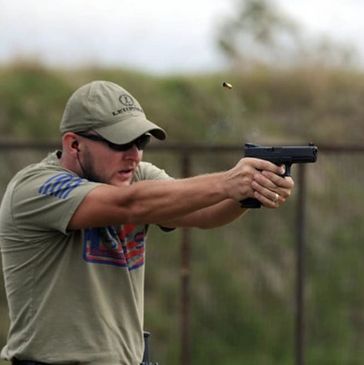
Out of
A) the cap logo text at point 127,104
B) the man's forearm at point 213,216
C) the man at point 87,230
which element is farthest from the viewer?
the man's forearm at point 213,216

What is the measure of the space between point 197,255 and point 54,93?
3.76 m

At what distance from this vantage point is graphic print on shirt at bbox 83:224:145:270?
4383 millimetres


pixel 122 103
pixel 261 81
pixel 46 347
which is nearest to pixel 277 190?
pixel 122 103

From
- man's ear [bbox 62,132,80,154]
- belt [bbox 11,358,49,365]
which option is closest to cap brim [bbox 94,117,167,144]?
man's ear [bbox 62,132,80,154]

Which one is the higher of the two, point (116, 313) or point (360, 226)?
point (360, 226)

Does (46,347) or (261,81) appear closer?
(46,347)

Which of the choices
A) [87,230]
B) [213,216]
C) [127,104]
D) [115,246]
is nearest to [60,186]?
[87,230]

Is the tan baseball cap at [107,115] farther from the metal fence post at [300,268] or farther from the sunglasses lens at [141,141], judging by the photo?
the metal fence post at [300,268]

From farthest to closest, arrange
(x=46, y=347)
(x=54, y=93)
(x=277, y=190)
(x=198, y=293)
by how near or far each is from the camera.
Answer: (x=54, y=93)
(x=198, y=293)
(x=46, y=347)
(x=277, y=190)

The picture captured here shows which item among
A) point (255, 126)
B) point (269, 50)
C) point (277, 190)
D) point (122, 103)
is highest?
point (269, 50)

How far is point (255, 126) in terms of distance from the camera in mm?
12539

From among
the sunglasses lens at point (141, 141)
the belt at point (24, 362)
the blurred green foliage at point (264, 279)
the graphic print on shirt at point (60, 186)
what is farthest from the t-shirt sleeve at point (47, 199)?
the blurred green foliage at point (264, 279)

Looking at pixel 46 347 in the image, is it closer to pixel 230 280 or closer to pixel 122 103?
pixel 122 103

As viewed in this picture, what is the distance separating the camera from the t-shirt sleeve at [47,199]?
4277mm
